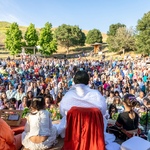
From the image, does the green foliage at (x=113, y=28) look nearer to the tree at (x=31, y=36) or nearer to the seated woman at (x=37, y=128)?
the tree at (x=31, y=36)

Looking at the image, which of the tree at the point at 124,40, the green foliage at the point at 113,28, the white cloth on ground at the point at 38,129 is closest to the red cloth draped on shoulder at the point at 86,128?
the white cloth on ground at the point at 38,129

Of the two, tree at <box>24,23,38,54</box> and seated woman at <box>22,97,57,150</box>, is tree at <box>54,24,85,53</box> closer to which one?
tree at <box>24,23,38,54</box>

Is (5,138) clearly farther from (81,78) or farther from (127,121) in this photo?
(127,121)

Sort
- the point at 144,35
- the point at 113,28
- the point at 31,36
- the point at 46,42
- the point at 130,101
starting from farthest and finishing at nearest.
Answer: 1. the point at 113,28
2. the point at 31,36
3. the point at 46,42
4. the point at 144,35
5. the point at 130,101

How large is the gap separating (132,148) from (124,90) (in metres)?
7.15

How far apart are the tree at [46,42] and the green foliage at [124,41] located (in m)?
10.6

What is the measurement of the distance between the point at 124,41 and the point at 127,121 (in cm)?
3756

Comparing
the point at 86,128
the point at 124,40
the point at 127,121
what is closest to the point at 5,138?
the point at 86,128

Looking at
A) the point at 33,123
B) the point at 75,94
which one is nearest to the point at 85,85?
the point at 75,94

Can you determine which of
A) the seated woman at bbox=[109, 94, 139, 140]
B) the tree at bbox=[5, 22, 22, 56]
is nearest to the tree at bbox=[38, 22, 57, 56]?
the tree at bbox=[5, 22, 22, 56]

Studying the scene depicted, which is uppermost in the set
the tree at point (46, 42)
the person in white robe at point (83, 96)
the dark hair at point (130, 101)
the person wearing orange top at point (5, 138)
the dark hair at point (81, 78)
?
the tree at point (46, 42)

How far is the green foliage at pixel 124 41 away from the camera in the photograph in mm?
40188

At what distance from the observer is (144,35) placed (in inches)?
1437

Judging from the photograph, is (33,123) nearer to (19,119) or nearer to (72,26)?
(19,119)
